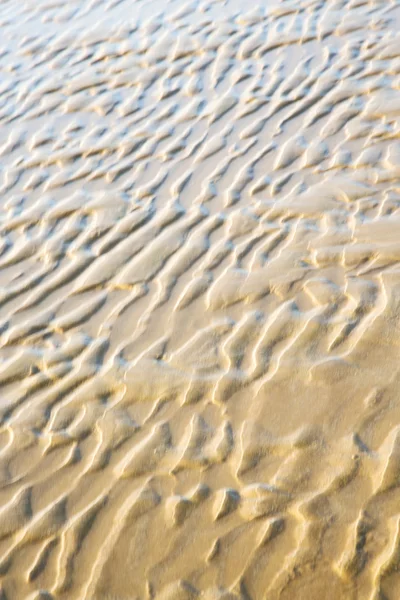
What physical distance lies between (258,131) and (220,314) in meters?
2.02

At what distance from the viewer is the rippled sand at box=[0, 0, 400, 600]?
2.68 meters

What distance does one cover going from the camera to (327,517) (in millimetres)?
2668

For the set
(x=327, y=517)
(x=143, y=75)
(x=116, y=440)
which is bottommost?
(x=327, y=517)

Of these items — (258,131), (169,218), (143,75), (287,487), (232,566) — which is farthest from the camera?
(143,75)

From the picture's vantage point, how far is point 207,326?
3619 mm

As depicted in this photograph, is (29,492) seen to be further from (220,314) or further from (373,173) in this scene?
(373,173)

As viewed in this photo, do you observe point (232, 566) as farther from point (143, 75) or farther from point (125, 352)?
point (143, 75)

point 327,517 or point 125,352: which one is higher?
point 125,352

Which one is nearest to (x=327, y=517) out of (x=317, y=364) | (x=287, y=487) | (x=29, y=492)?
(x=287, y=487)

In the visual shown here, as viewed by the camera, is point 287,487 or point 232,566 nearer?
point 232,566

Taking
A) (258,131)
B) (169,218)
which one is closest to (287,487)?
(169,218)

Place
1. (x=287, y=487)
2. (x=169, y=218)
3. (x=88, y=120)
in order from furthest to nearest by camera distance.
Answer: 1. (x=88, y=120)
2. (x=169, y=218)
3. (x=287, y=487)

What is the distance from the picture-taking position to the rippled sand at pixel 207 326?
2.68 m

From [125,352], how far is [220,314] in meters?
0.49
